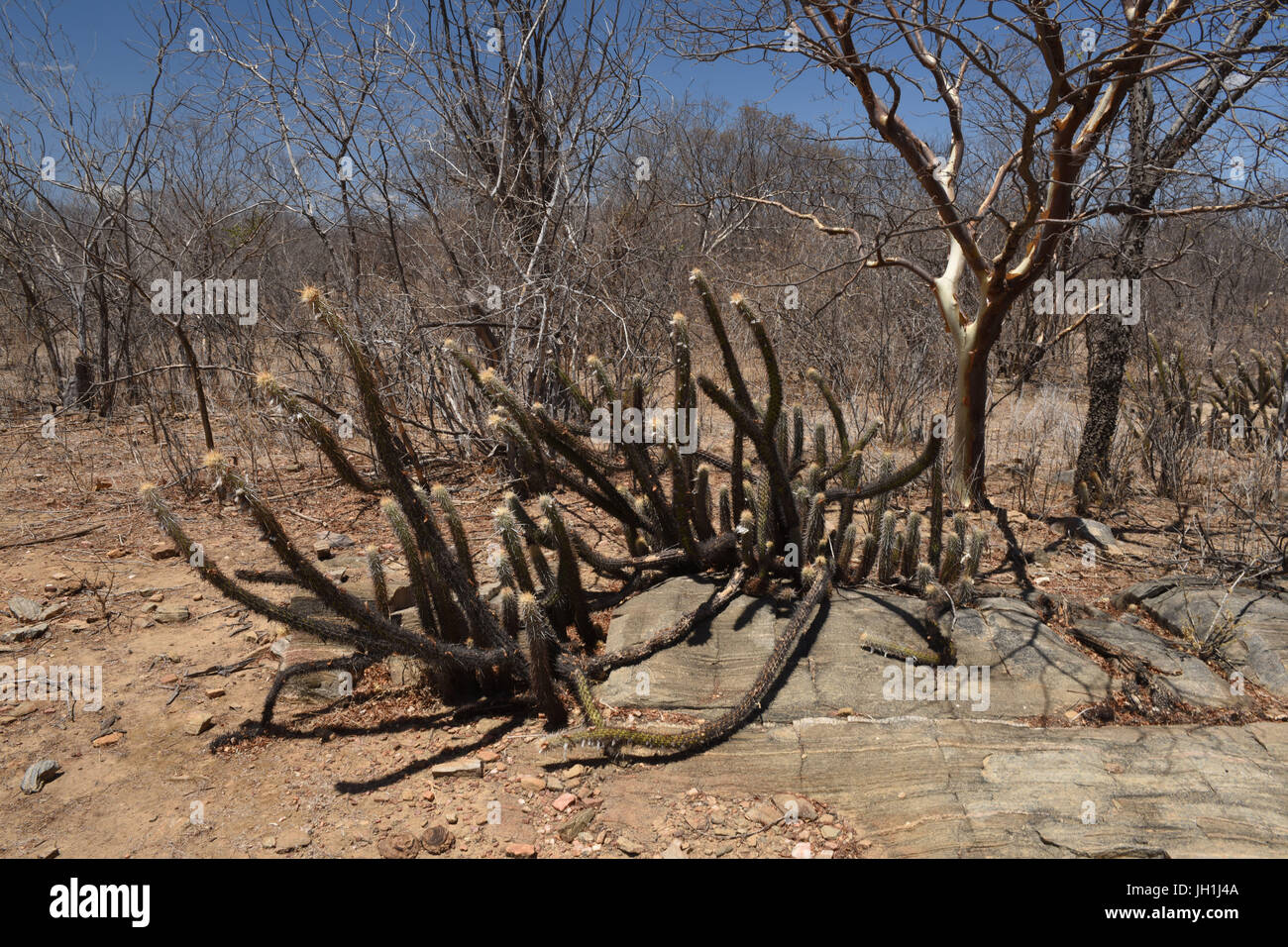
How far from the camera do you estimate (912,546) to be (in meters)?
3.98

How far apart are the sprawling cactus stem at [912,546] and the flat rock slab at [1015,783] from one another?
1124 millimetres

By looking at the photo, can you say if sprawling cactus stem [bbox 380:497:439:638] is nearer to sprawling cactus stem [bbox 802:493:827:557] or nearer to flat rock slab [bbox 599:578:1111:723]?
flat rock slab [bbox 599:578:1111:723]

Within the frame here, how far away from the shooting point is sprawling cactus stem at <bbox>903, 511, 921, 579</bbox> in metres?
3.93

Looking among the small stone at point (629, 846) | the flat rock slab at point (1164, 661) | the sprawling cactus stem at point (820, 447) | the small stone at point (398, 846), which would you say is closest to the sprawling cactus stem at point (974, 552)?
the flat rock slab at point (1164, 661)

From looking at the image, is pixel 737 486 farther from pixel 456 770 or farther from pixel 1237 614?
pixel 1237 614

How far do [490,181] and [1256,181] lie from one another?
511cm

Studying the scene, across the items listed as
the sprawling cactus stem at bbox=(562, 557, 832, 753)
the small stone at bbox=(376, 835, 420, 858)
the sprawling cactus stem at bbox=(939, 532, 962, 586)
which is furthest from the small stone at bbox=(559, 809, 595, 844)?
the sprawling cactus stem at bbox=(939, 532, 962, 586)

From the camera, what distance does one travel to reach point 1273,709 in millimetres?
3209

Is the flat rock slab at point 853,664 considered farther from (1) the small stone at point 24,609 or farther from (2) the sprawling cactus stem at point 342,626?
(1) the small stone at point 24,609

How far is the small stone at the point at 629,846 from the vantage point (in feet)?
8.13

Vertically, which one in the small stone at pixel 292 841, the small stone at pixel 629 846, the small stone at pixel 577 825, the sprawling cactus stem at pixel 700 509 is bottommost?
the small stone at pixel 292 841

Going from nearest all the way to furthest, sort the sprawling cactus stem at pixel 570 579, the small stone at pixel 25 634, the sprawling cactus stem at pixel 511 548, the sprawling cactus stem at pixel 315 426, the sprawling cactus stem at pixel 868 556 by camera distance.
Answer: the sprawling cactus stem at pixel 315 426 → the sprawling cactus stem at pixel 511 548 → the sprawling cactus stem at pixel 570 579 → the small stone at pixel 25 634 → the sprawling cactus stem at pixel 868 556

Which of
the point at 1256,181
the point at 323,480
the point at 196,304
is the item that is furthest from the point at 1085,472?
the point at 196,304
